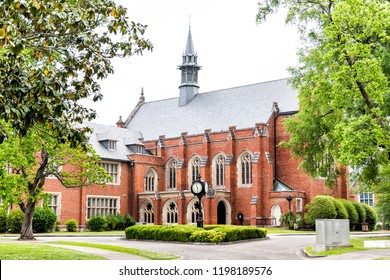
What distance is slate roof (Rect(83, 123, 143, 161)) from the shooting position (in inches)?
1954

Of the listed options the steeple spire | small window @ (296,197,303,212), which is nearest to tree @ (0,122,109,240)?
small window @ (296,197,303,212)

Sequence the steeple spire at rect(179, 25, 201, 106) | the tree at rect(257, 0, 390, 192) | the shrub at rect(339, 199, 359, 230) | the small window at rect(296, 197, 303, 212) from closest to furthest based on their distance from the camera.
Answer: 1. the tree at rect(257, 0, 390, 192)
2. the small window at rect(296, 197, 303, 212)
3. the shrub at rect(339, 199, 359, 230)
4. the steeple spire at rect(179, 25, 201, 106)

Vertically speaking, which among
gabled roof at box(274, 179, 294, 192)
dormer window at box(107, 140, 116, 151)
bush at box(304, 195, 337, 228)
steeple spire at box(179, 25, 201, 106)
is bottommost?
bush at box(304, 195, 337, 228)

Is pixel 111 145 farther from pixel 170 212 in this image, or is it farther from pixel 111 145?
pixel 170 212

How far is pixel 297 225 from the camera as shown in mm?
43375

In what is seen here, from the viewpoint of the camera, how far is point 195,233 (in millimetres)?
25922

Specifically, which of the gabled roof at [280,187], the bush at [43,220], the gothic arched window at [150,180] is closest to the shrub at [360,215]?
A: the gabled roof at [280,187]

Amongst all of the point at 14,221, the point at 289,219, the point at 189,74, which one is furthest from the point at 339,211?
the point at 14,221

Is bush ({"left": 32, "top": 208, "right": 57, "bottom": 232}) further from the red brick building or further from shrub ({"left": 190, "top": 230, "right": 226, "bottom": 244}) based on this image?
shrub ({"left": 190, "top": 230, "right": 226, "bottom": 244})

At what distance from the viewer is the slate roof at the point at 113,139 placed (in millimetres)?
49625

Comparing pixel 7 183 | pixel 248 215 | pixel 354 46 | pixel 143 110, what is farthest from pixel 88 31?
pixel 143 110

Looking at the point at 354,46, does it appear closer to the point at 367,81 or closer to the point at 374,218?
the point at 367,81

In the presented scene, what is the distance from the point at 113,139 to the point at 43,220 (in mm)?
12609

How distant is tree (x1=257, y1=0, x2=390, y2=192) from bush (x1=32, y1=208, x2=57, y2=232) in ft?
66.1
